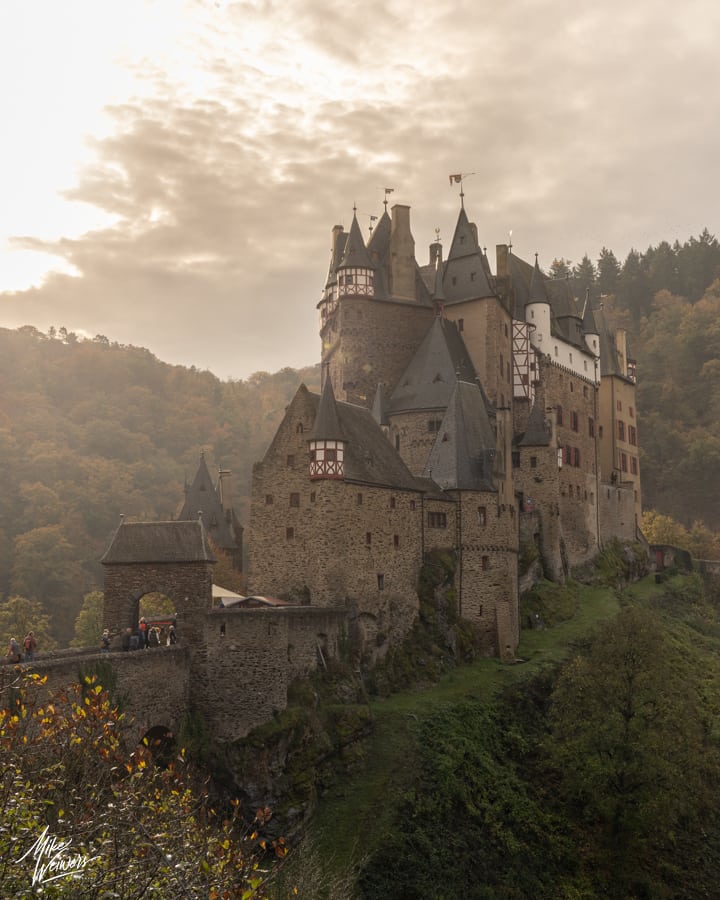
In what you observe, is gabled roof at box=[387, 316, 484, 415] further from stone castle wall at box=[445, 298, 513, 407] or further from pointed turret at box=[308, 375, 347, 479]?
pointed turret at box=[308, 375, 347, 479]

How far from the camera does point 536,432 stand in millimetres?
51969

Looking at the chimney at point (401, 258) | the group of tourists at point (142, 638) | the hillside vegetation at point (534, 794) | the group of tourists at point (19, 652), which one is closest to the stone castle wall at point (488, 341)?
the chimney at point (401, 258)

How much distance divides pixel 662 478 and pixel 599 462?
30.7 meters

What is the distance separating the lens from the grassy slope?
86.6 feet

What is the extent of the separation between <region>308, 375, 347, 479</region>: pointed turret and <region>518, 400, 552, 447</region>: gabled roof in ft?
53.8

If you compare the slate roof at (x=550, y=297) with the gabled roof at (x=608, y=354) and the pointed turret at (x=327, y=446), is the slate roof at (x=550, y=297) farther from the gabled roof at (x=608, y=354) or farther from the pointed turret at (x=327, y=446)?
the pointed turret at (x=327, y=446)

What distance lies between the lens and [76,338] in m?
118

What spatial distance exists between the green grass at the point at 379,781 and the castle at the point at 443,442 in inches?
83.9

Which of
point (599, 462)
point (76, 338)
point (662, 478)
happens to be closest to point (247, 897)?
point (599, 462)

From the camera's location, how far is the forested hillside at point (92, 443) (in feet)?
226

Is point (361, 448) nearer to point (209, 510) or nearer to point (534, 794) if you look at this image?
point (534, 794)

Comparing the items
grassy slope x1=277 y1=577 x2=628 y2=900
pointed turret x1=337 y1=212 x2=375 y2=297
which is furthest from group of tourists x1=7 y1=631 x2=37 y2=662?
pointed turret x1=337 y1=212 x2=375 y2=297

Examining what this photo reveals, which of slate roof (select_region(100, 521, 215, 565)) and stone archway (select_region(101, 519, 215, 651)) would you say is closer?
stone archway (select_region(101, 519, 215, 651))

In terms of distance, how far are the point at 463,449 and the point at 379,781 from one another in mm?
17160
